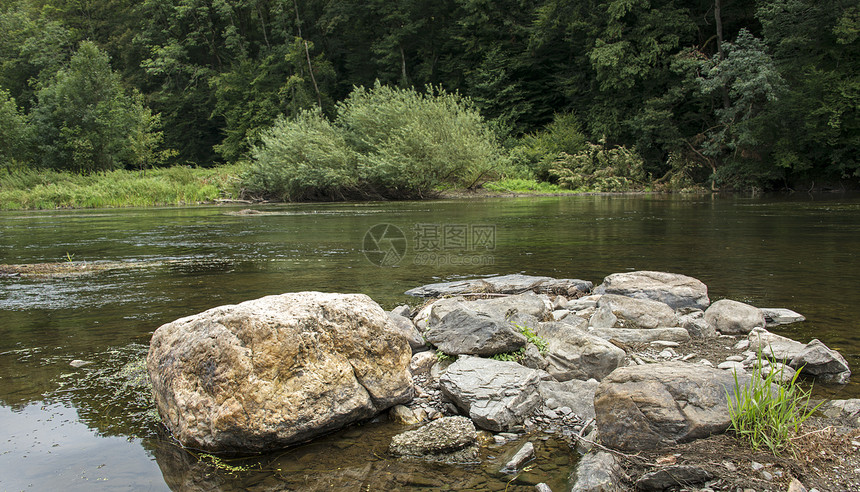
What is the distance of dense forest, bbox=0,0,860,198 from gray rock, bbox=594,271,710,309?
19.9 metres

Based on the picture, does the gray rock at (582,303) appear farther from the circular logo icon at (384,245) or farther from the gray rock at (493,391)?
the circular logo icon at (384,245)

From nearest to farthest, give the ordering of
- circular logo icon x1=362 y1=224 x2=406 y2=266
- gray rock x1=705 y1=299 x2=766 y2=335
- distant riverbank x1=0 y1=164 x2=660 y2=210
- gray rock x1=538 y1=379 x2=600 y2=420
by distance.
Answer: gray rock x1=538 y1=379 x2=600 y2=420, gray rock x1=705 y1=299 x2=766 y2=335, circular logo icon x1=362 y1=224 x2=406 y2=266, distant riverbank x1=0 y1=164 x2=660 y2=210

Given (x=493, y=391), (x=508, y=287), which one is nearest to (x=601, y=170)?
(x=508, y=287)

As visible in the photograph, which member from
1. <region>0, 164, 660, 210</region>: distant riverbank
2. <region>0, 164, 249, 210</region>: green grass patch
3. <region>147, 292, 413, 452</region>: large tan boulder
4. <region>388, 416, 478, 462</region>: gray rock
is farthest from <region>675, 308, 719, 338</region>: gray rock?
<region>0, 164, 249, 210</region>: green grass patch

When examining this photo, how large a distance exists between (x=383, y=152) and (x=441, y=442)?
75.1ft

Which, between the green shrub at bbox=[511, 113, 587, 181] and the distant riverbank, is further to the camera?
the green shrub at bbox=[511, 113, 587, 181]

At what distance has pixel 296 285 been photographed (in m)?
6.97

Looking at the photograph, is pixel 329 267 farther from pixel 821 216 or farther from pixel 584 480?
pixel 821 216

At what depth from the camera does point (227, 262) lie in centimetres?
911

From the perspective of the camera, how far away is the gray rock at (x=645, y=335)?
14.5 feet

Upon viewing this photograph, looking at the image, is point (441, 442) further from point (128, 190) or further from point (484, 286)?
point (128, 190)

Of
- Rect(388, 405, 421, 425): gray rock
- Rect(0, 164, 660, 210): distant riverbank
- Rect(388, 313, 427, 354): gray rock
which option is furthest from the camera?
Rect(0, 164, 660, 210): distant riverbank

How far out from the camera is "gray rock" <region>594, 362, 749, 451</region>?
109 inches

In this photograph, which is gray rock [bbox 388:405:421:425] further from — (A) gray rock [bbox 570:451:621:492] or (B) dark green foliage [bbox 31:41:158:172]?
(B) dark green foliage [bbox 31:41:158:172]
